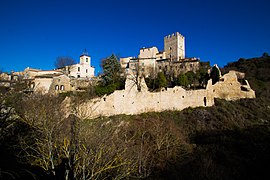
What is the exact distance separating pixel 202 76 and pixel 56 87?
25.5m

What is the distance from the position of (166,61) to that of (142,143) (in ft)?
94.4

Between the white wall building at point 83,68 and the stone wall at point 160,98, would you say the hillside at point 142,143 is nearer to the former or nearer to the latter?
the stone wall at point 160,98

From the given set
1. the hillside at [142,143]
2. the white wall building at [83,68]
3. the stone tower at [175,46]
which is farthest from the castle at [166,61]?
the hillside at [142,143]

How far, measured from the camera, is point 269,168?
13.3 metres

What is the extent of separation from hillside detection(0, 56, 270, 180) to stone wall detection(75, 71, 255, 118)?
1022 millimetres

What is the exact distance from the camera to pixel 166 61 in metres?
42.7

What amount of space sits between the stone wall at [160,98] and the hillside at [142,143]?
1.02m

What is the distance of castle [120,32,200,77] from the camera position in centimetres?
3934

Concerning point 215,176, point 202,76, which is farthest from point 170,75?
point 215,176

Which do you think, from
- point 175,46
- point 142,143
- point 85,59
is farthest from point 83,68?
point 142,143

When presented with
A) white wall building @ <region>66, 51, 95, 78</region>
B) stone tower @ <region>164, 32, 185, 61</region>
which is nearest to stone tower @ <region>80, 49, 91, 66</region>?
white wall building @ <region>66, 51, 95, 78</region>

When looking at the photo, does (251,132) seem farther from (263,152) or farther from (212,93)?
(212,93)

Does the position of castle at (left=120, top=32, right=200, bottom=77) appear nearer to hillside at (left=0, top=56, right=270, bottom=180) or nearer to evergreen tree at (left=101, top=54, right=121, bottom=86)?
evergreen tree at (left=101, top=54, right=121, bottom=86)

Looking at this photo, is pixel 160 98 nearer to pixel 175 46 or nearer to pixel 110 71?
pixel 110 71
